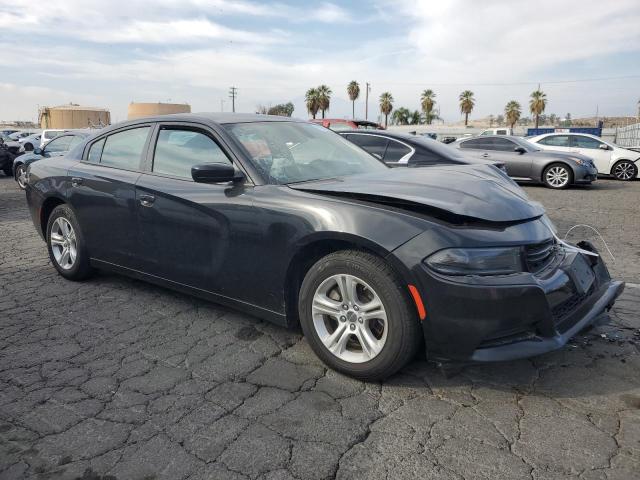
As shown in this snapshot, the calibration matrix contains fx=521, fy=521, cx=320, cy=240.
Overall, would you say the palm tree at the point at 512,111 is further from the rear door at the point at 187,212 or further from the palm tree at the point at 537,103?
the rear door at the point at 187,212

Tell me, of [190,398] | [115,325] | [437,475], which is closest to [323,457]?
[437,475]

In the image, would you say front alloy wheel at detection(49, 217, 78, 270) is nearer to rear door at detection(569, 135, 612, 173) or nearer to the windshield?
the windshield

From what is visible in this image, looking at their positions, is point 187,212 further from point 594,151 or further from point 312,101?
point 312,101

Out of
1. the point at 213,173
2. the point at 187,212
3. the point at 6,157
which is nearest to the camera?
the point at 213,173

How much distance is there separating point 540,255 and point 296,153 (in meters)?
1.79

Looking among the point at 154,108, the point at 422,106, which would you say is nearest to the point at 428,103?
the point at 422,106

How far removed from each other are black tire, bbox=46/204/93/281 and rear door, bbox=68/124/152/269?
0.09 meters

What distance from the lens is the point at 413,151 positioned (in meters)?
7.38

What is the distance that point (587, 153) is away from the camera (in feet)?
51.0

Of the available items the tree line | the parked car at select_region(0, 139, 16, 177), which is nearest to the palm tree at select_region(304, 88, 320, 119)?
the tree line

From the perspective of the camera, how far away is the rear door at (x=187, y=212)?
11.3 ft

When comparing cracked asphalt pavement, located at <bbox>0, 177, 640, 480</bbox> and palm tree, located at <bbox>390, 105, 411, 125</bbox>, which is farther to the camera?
palm tree, located at <bbox>390, 105, 411, 125</bbox>

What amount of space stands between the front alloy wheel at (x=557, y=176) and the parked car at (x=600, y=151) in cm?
258

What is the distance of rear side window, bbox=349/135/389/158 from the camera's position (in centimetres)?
773
